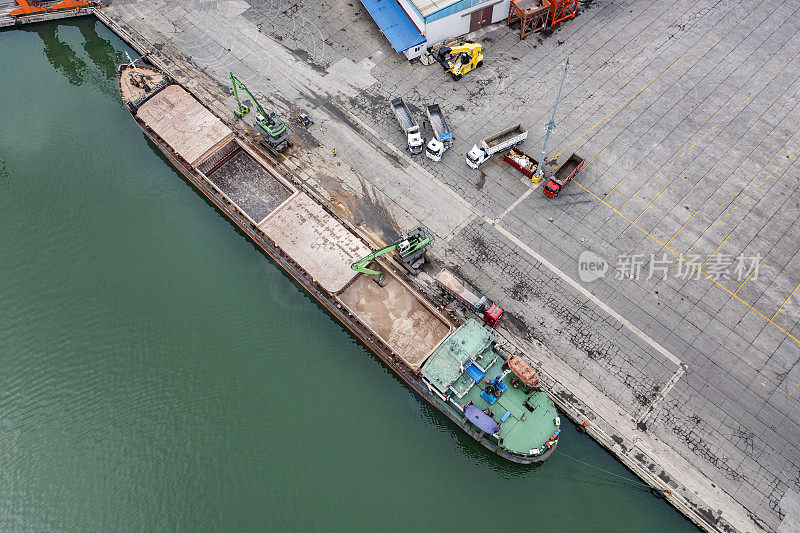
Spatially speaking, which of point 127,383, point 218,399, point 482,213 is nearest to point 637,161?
point 482,213

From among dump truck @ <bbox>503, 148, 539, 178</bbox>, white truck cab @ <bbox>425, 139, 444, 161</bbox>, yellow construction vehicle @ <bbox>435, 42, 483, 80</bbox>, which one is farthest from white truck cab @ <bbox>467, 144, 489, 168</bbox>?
yellow construction vehicle @ <bbox>435, 42, 483, 80</bbox>

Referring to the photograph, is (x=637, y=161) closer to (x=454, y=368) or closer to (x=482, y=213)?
(x=482, y=213)

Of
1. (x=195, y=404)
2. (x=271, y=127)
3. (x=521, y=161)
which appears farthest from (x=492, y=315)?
(x=271, y=127)

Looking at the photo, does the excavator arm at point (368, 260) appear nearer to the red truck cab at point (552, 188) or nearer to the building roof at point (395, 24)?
the red truck cab at point (552, 188)

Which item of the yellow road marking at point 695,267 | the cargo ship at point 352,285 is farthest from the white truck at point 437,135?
the yellow road marking at point 695,267

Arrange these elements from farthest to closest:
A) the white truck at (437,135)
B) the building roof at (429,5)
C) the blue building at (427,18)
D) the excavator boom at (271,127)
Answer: the blue building at (427,18), the building roof at (429,5), the white truck at (437,135), the excavator boom at (271,127)

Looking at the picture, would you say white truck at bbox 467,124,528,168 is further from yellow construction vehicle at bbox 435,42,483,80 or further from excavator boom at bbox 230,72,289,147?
excavator boom at bbox 230,72,289,147
